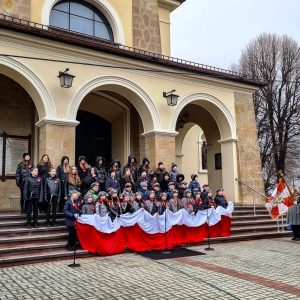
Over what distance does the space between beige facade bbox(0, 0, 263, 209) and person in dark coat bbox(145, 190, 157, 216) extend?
3.04 metres

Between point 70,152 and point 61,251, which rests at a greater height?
point 70,152

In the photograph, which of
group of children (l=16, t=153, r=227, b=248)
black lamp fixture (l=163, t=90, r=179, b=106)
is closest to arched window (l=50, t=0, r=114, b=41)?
black lamp fixture (l=163, t=90, r=179, b=106)

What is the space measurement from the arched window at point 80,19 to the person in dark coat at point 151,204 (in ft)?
29.5

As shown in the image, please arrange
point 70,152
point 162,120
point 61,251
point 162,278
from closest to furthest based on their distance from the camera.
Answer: point 162,278
point 61,251
point 70,152
point 162,120

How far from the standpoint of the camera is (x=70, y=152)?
1221cm

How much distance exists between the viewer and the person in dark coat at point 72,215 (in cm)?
897

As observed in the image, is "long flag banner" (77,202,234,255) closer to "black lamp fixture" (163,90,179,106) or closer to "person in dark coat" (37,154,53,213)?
"person in dark coat" (37,154,53,213)

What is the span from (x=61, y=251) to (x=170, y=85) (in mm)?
7925

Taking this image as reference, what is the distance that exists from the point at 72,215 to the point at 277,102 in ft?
73.4

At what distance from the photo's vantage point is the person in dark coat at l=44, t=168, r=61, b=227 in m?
9.76

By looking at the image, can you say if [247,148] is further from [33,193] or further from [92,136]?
[33,193]

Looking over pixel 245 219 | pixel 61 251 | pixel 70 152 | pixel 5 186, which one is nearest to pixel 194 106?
pixel 245 219

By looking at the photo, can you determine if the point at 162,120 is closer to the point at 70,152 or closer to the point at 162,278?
the point at 70,152

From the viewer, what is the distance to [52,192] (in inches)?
384
